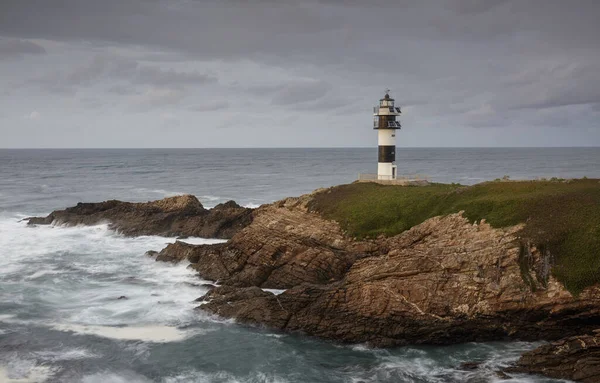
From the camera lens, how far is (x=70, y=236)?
160 feet

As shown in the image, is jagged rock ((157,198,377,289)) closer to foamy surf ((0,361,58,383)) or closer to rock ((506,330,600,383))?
rock ((506,330,600,383))

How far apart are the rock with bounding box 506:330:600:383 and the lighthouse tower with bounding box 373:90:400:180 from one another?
29.5m

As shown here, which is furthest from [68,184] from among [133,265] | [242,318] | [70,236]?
[242,318]

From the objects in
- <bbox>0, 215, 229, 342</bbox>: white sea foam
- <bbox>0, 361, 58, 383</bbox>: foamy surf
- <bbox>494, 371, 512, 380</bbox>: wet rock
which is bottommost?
<bbox>0, 361, 58, 383</bbox>: foamy surf

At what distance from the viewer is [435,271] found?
27.2 m

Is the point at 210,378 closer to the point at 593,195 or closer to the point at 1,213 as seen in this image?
the point at 593,195

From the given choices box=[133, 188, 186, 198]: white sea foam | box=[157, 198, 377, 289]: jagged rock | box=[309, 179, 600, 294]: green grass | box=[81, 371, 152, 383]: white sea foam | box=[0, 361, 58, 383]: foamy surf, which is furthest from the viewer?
box=[133, 188, 186, 198]: white sea foam

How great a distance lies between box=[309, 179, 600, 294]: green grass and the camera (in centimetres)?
2664

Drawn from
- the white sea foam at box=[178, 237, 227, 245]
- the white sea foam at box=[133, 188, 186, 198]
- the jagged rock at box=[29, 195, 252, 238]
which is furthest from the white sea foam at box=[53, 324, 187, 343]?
the white sea foam at box=[133, 188, 186, 198]

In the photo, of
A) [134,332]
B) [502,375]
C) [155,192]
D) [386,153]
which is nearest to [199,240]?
[134,332]

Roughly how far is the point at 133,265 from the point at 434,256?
21825 mm

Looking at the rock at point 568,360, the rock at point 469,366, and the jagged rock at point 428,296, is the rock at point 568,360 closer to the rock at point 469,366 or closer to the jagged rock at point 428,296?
the rock at point 469,366

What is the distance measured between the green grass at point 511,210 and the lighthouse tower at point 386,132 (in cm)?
742

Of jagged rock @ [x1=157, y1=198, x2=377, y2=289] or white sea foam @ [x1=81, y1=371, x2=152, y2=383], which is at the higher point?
jagged rock @ [x1=157, y1=198, x2=377, y2=289]
